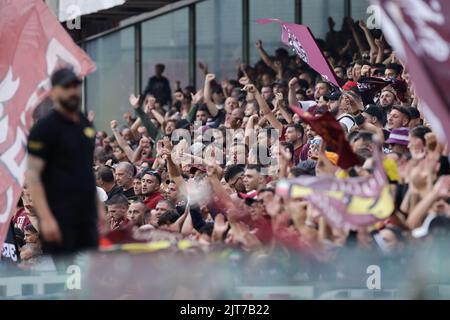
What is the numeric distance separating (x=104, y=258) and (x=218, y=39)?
13.4 m

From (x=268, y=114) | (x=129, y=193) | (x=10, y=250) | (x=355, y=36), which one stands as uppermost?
(x=355, y=36)

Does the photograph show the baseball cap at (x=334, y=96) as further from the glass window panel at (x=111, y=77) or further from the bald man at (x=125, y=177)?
the glass window panel at (x=111, y=77)

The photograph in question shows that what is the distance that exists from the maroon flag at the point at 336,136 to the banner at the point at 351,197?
0.38m

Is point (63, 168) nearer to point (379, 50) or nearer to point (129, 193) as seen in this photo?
point (129, 193)

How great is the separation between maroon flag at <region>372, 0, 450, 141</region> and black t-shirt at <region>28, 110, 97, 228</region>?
1.94 m

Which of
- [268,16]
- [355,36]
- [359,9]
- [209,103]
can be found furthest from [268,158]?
[268,16]

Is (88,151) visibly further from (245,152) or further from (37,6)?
(245,152)

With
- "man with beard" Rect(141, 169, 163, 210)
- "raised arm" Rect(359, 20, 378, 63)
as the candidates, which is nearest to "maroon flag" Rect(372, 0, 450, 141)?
"man with beard" Rect(141, 169, 163, 210)

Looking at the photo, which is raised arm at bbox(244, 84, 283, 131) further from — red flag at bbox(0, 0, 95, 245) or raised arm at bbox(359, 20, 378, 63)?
red flag at bbox(0, 0, 95, 245)

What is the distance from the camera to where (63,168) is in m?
8.63

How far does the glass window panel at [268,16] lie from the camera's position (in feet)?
68.7

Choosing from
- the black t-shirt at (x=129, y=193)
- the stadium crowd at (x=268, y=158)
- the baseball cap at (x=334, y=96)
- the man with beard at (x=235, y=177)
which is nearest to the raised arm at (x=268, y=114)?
the stadium crowd at (x=268, y=158)

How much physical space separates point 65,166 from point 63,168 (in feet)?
0.05
